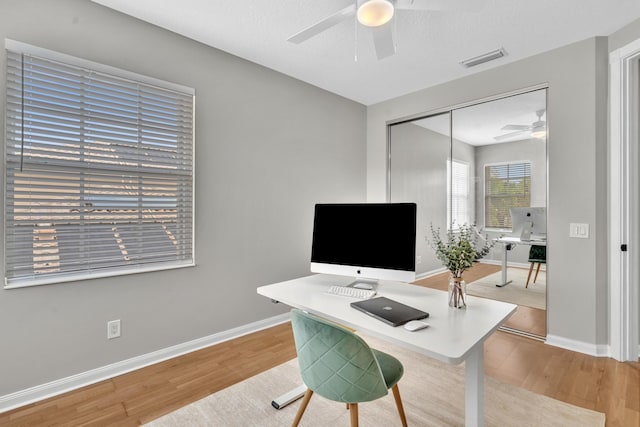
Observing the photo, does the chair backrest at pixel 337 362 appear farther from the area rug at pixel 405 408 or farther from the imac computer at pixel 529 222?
the imac computer at pixel 529 222

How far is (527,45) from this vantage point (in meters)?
2.70

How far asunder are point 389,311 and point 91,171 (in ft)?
6.86

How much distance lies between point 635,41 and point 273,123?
291cm

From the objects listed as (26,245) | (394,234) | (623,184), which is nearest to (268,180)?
(394,234)

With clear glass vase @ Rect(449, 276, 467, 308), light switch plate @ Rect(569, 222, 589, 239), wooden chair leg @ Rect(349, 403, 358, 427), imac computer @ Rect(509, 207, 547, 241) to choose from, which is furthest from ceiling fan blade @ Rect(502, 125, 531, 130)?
wooden chair leg @ Rect(349, 403, 358, 427)

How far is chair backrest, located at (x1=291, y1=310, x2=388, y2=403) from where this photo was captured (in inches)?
45.9

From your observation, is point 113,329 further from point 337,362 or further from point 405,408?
point 405,408

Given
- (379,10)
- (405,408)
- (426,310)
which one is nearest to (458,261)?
(426,310)

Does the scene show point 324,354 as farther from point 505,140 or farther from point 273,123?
point 505,140

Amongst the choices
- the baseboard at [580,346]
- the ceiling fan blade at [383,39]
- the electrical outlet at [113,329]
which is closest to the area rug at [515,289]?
the baseboard at [580,346]

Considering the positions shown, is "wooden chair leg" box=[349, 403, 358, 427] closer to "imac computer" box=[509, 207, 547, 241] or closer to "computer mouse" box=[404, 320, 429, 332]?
"computer mouse" box=[404, 320, 429, 332]

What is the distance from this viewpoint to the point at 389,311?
1.47 meters

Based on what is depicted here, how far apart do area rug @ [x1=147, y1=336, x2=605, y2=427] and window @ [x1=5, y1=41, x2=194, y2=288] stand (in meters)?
1.09

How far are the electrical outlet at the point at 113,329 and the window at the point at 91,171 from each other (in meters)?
0.35
